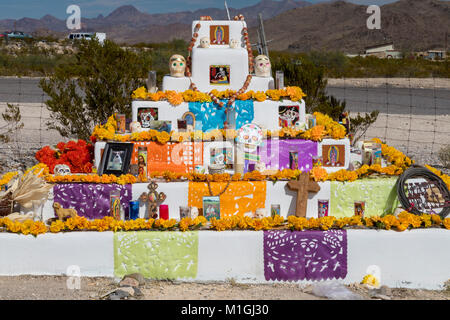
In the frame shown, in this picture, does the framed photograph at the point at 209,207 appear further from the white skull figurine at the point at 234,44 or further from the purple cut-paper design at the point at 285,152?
the white skull figurine at the point at 234,44

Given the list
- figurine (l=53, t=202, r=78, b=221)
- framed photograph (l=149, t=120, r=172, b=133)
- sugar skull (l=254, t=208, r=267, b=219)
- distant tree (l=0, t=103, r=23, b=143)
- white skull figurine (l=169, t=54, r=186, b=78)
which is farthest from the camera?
distant tree (l=0, t=103, r=23, b=143)

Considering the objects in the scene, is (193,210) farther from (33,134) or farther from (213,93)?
(33,134)

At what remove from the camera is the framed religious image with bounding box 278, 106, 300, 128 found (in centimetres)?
877

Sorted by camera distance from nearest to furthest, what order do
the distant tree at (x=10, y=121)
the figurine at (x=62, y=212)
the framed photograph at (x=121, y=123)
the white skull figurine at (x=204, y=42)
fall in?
the figurine at (x=62, y=212), the framed photograph at (x=121, y=123), the white skull figurine at (x=204, y=42), the distant tree at (x=10, y=121)

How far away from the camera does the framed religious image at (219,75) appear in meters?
9.23

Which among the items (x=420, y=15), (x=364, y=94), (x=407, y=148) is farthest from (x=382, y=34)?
(x=407, y=148)

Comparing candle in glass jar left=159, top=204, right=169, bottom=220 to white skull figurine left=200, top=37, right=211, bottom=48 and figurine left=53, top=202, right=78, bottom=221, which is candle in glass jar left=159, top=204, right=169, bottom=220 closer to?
figurine left=53, top=202, right=78, bottom=221

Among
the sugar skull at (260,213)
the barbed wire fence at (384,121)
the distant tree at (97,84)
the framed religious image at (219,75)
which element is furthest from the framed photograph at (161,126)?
the distant tree at (97,84)

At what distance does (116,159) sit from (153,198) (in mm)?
1066

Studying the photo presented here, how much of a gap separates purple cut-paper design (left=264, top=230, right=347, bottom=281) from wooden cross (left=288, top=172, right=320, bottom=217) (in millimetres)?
863

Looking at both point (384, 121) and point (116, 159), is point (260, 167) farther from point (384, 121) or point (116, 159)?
point (384, 121)

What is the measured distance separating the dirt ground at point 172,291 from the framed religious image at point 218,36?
4808mm

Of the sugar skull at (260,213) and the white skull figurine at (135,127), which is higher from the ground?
the white skull figurine at (135,127)

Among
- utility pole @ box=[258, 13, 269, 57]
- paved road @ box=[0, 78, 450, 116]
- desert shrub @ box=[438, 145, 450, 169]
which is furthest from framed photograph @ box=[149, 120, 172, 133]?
paved road @ box=[0, 78, 450, 116]
